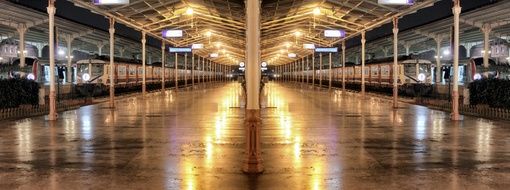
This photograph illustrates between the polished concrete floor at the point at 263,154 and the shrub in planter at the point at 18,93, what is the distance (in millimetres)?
2249

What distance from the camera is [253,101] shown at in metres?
9.20

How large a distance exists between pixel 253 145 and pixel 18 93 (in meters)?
14.9

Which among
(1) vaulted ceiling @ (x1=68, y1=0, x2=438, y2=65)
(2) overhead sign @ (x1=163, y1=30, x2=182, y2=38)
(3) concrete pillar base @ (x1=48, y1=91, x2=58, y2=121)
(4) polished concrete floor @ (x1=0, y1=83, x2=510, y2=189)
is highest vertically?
(1) vaulted ceiling @ (x1=68, y1=0, x2=438, y2=65)

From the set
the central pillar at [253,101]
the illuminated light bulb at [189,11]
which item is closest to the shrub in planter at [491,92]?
the central pillar at [253,101]

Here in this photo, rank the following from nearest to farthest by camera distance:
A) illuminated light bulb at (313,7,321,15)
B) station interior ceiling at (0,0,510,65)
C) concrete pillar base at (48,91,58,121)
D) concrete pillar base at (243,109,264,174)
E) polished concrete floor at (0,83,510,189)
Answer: polished concrete floor at (0,83,510,189)
concrete pillar base at (243,109,264,174)
concrete pillar base at (48,91,58,121)
station interior ceiling at (0,0,510,65)
illuminated light bulb at (313,7,321,15)

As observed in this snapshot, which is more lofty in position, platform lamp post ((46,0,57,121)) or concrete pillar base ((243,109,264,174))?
platform lamp post ((46,0,57,121))

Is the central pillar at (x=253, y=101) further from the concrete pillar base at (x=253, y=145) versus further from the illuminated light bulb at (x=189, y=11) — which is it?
the illuminated light bulb at (x=189, y=11)

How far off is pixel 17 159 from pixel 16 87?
11.5 metres

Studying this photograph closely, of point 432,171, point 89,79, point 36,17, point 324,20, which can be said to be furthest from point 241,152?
point 89,79

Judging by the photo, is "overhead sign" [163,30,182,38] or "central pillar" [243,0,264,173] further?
"overhead sign" [163,30,182,38]

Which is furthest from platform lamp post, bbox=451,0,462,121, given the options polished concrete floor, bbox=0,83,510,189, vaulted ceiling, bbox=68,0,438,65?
vaulted ceiling, bbox=68,0,438,65

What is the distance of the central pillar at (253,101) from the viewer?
29.7 feet

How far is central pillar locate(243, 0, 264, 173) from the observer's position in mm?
9055

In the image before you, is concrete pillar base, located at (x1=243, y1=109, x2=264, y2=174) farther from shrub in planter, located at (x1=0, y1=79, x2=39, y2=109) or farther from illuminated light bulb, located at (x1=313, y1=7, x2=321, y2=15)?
illuminated light bulb, located at (x1=313, y1=7, x2=321, y2=15)
